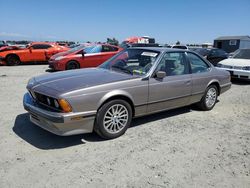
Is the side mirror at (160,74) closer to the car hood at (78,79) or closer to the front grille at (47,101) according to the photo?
the car hood at (78,79)

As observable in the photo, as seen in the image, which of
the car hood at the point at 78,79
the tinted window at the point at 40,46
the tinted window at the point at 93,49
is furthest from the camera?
the tinted window at the point at 40,46

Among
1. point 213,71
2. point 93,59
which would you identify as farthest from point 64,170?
point 93,59

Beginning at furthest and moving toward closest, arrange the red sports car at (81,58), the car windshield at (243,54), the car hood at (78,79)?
the red sports car at (81,58)
the car windshield at (243,54)
the car hood at (78,79)

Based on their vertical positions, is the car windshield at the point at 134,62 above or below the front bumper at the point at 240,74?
above

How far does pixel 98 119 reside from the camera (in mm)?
3768

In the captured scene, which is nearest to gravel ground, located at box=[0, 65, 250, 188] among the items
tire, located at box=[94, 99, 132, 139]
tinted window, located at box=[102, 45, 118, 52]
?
tire, located at box=[94, 99, 132, 139]

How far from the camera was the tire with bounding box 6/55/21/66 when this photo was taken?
14219mm

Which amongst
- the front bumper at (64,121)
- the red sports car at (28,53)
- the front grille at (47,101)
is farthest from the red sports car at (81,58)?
the front bumper at (64,121)

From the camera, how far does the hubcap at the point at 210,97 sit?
5.76 metres

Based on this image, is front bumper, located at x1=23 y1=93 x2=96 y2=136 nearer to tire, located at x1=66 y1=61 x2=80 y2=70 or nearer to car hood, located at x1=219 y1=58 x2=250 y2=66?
tire, located at x1=66 y1=61 x2=80 y2=70

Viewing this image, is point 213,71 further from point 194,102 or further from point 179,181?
point 179,181

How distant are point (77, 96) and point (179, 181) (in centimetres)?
181

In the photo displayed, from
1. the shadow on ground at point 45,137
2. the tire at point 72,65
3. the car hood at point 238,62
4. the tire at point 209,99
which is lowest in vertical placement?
the shadow on ground at point 45,137

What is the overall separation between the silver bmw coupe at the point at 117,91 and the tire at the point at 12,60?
439 inches
